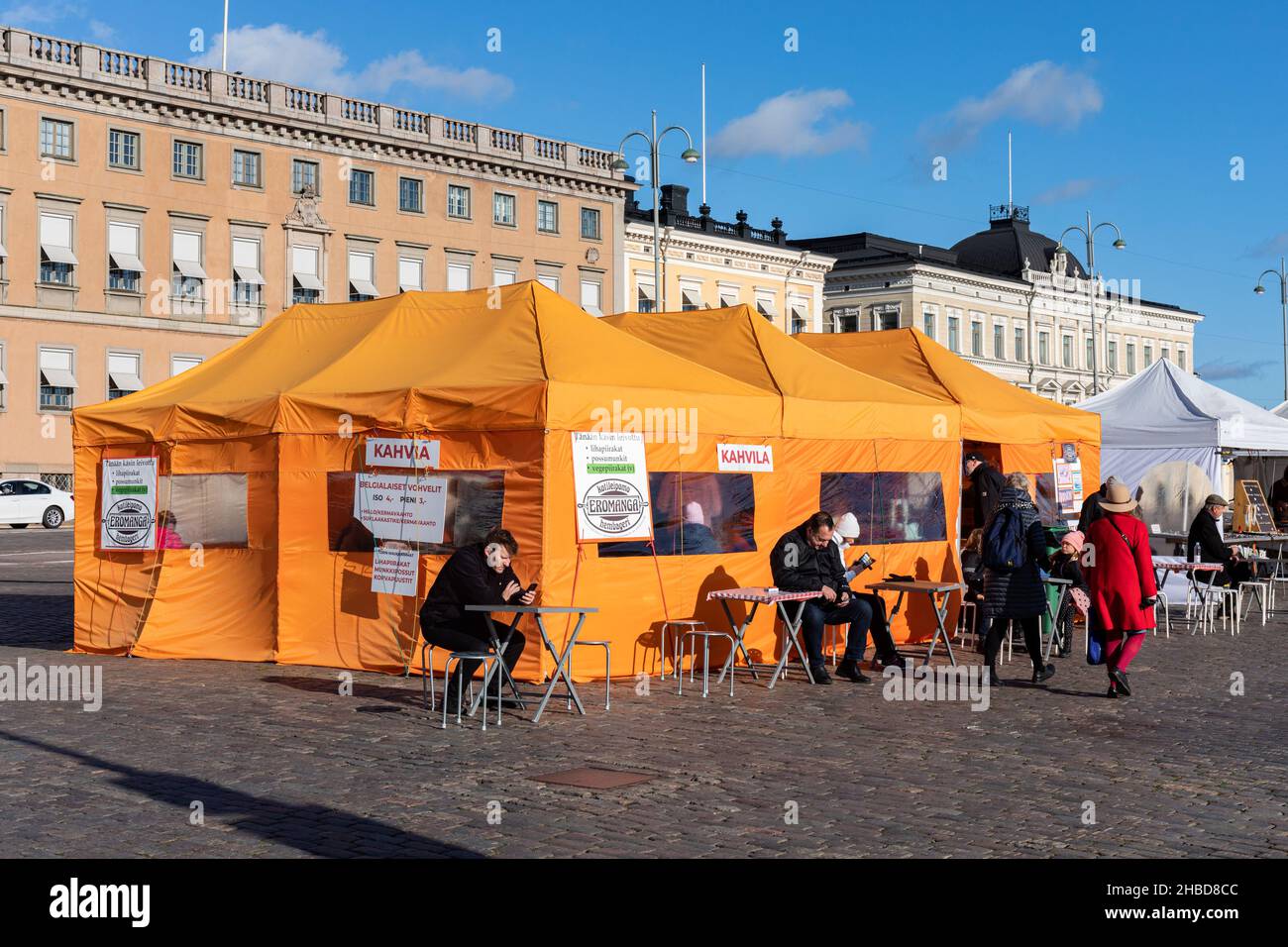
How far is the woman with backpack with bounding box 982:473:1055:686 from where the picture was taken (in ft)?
45.3

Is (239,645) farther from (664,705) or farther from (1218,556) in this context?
(1218,556)

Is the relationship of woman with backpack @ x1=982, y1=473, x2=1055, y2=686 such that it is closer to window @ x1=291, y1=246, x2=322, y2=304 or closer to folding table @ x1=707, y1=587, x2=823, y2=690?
folding table @ x1=707, y1=587, x2=823, y2=690

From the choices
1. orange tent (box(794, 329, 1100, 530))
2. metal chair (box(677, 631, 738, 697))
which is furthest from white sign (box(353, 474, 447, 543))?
orange tent (box(794, 329, 1100, 530))

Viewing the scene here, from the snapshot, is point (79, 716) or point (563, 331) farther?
point (563, 331)

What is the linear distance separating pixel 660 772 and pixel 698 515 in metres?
5.41

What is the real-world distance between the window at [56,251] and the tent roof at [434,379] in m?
33.8

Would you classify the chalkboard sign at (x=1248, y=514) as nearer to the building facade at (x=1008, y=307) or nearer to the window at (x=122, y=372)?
the window at (x=122, y=372)

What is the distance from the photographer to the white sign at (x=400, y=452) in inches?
542

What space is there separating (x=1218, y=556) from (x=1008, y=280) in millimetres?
69320

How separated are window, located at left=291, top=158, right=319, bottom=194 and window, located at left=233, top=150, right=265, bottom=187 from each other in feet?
4.34

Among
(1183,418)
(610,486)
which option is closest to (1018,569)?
(610,486)

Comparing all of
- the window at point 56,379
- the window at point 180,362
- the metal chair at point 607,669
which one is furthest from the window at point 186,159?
the metal chair at point 607,669
